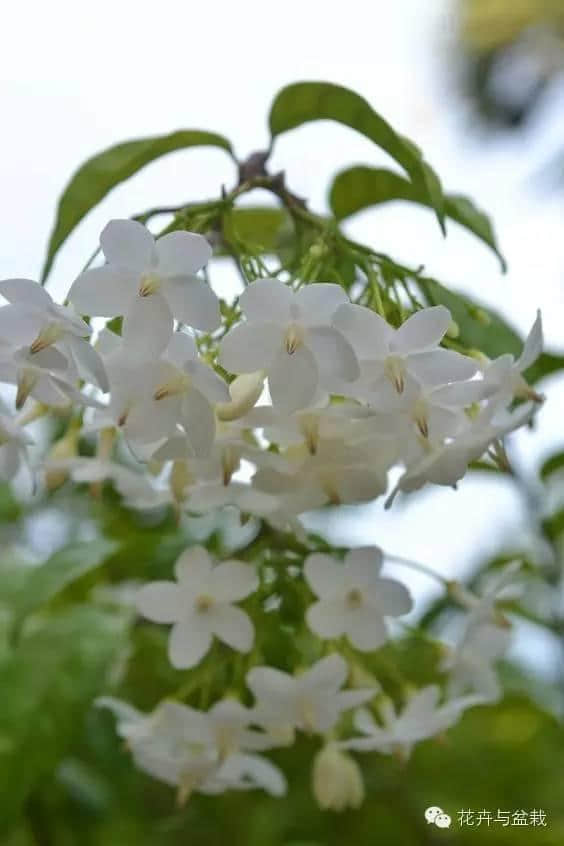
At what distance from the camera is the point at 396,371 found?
1.65 ft

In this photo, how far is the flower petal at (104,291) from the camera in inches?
19.1

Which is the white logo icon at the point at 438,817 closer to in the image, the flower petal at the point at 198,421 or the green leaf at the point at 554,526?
the green leaf at the point at 554,526

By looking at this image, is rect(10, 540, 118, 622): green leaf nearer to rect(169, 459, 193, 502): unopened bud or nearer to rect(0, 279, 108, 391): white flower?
rect(169, 459, 193, 502): unopened bud

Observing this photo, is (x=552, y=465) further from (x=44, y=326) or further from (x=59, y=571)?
(x=44, y=326)

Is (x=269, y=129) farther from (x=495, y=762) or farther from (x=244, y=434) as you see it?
(x=495, y=762)

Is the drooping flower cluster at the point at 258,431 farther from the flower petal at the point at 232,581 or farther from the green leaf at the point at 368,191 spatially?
the green leaf at the point at 368,191

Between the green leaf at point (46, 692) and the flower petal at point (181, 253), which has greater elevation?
the flower petal at point (181, 253)

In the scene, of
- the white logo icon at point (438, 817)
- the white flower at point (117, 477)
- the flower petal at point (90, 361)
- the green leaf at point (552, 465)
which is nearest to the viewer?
the flower petal at point (90, 361)

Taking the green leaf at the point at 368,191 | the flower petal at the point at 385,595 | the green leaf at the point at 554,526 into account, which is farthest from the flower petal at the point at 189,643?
the green leaf at the point at 554,526

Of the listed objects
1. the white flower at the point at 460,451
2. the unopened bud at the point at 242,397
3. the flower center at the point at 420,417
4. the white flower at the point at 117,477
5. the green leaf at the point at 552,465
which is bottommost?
the green leaf at the point at 552,465

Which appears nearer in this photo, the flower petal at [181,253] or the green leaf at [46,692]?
the flower petal at [181,253]

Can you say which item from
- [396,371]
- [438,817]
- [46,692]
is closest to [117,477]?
[46,692]

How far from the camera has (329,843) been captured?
1029mm

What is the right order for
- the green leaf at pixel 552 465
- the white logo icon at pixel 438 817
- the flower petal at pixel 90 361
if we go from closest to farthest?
the flower petal at pixel 90 361
the white logo icon at pixel 438 817
the green leaf at pixel 552 465
